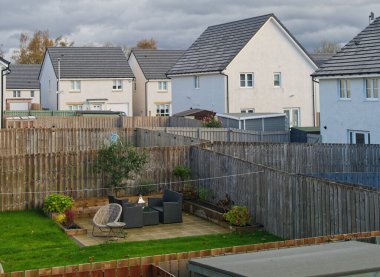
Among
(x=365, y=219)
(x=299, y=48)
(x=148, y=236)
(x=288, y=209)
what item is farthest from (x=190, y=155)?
(x=299, y=48)

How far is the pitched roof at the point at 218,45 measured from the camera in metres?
45.4

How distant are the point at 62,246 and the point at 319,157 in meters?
10.9

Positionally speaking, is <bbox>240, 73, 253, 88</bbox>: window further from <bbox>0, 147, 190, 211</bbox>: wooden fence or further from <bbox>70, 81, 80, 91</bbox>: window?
<bbox>70, 81, 80, 91</bbox>: window

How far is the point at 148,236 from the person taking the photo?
1805 centimetres

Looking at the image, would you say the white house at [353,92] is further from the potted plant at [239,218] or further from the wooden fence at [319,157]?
the potted plant at [239,218]

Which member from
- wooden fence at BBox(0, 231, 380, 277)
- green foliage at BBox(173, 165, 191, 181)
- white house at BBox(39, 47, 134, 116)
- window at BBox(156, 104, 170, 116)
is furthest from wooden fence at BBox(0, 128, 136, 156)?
window at BBox(156, 104, 170, 116)

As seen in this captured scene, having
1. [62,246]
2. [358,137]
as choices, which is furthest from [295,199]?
[358,137]

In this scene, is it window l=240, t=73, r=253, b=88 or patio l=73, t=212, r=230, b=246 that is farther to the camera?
window l=240, t=73, r=253, b=88

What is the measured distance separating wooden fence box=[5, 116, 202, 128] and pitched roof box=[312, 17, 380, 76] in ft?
35.4

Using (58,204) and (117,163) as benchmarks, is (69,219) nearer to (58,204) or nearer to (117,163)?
(58,204)

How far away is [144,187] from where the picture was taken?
22.7 m

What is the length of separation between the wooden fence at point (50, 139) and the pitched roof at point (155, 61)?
35.5 meters

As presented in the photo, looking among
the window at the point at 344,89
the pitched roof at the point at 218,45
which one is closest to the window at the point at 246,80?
the pitched roof at the point at 218,45

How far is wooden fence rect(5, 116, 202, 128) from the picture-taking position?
134 ft
